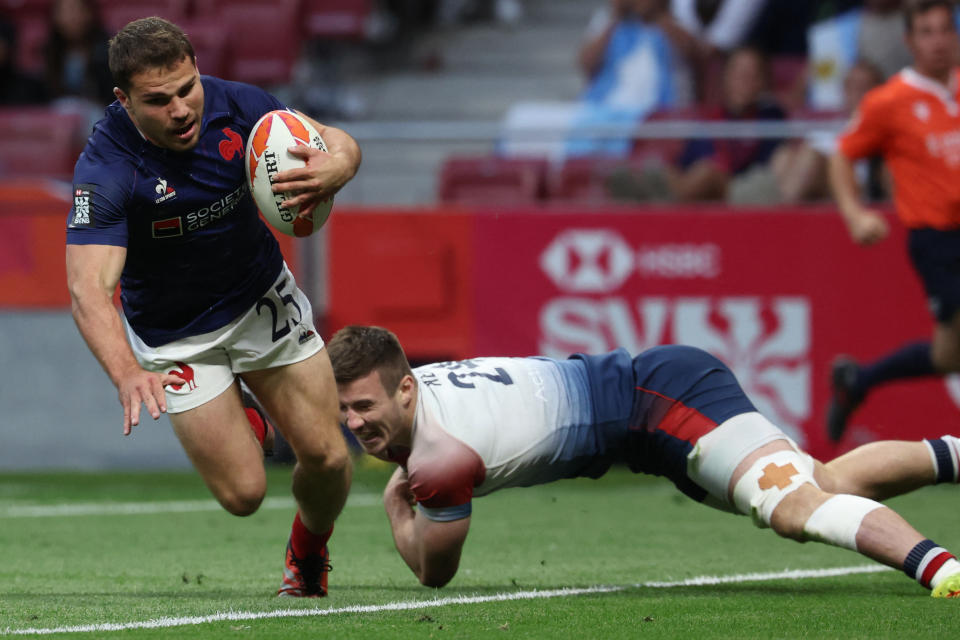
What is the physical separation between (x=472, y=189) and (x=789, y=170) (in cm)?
224

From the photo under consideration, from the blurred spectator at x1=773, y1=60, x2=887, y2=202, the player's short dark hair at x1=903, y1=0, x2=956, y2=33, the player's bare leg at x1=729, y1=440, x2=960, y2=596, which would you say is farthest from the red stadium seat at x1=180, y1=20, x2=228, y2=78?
the player's bare leg at x1=729, y1=440, x2=960, y2=596

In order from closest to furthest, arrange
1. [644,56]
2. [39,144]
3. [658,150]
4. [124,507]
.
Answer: [124,507] → [658,150] → [39,144] → [644,56]

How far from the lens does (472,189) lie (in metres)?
10.9

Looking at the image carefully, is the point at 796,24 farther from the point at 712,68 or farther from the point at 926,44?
the point at 926,44

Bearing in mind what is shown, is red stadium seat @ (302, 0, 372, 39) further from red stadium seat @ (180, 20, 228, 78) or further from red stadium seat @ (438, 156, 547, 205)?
red stadium seat @ (438, 156, 547, 205)

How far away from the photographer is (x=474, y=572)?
20.1 ft

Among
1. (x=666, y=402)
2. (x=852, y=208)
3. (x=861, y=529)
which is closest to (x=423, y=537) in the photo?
(x=666, y=402)

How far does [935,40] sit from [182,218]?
16.6ft

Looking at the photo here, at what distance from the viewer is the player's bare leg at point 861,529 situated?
Result: 4.71 metres

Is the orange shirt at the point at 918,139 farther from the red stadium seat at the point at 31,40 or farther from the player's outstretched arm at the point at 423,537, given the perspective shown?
the red stadium seat at the point at 31,40

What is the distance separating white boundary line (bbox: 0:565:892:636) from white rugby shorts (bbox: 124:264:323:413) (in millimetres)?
905

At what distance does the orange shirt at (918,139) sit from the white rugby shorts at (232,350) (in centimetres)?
436

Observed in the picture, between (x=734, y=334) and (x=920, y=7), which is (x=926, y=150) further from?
(x=734, y=334)

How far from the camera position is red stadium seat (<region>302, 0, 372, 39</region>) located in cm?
1523
